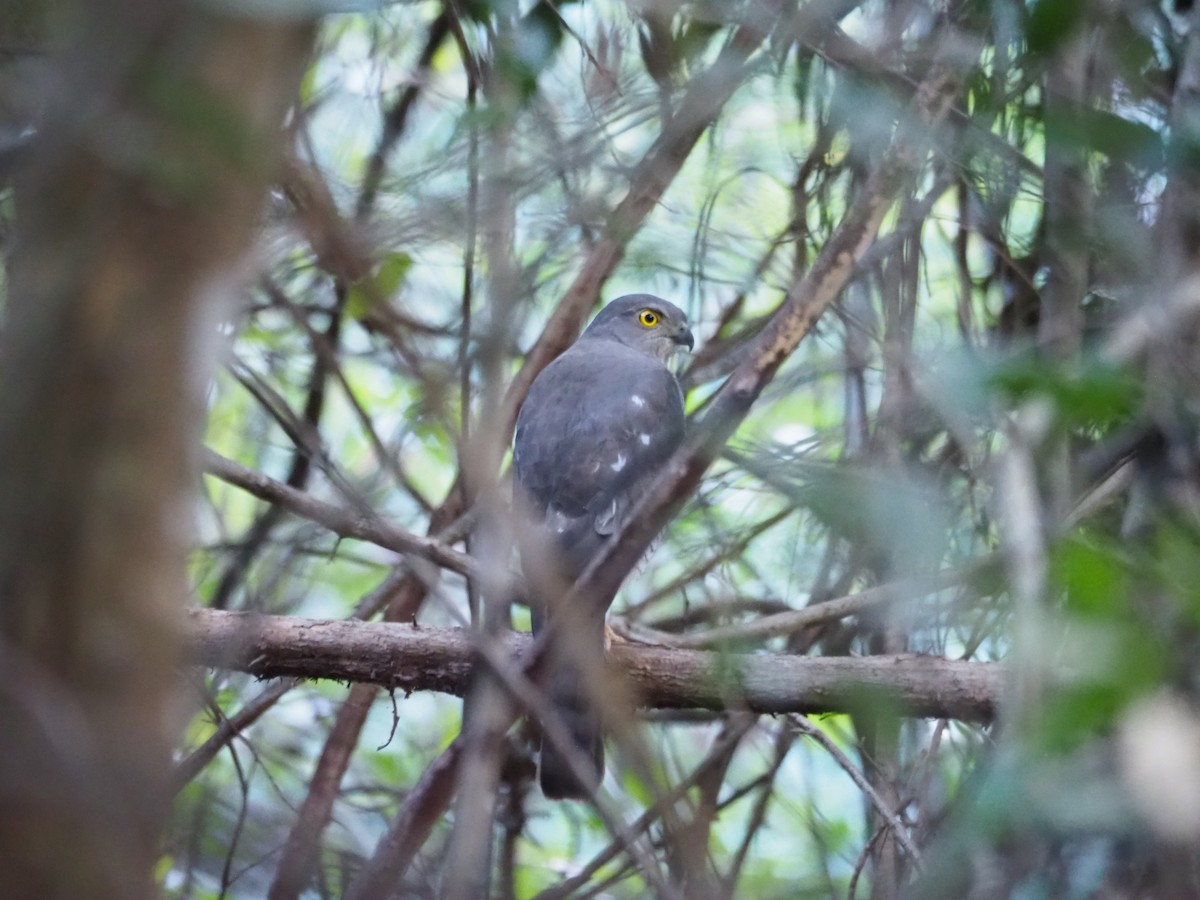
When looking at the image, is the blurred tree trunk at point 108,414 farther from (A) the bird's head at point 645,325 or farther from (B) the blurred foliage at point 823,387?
(A) the bird's head at point 645,325

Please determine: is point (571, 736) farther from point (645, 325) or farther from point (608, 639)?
point (645, 325)

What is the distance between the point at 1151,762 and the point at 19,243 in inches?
59.2

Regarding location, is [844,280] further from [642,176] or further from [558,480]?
[558,480]

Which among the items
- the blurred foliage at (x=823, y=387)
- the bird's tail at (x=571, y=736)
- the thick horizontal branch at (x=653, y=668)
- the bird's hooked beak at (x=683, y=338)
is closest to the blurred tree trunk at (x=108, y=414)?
the blurred foliage at (x=823, y=387)

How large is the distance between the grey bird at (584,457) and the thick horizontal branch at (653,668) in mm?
278

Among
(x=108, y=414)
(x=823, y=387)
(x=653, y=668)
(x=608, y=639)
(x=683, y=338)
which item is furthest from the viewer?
(x=683, y=338)

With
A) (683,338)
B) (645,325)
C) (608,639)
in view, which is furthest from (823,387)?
(608,639)

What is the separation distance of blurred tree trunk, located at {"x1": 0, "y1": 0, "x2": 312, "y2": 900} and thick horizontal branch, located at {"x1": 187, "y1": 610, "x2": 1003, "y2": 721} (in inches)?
90.3

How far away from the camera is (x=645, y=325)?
6094mm

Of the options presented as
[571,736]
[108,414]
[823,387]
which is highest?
[823,387]

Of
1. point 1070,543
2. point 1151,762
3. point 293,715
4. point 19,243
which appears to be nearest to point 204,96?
point 19,243

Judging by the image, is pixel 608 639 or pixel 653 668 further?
pixel 608 639

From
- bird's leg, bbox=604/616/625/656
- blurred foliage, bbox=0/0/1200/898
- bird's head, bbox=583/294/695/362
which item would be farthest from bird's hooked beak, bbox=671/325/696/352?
bird's leg, bbox=604/616/625/656

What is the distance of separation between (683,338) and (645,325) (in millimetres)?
211
